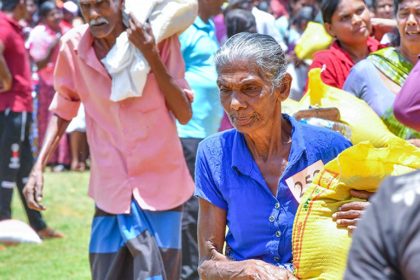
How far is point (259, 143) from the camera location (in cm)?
378

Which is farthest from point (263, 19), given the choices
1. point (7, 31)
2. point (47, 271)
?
point (47, 271)

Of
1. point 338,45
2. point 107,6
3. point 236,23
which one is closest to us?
point 107,6

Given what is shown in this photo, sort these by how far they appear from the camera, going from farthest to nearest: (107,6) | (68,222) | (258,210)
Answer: (68,222)
(107,6)
(258,210)

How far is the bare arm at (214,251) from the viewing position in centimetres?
356

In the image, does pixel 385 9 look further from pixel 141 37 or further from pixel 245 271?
pixel 245 271

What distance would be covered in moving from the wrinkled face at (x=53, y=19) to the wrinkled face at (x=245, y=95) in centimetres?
904

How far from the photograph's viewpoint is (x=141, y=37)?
4785 millimetres

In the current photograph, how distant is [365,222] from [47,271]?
250 inches

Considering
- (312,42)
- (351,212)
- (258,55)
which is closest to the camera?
(351,212)

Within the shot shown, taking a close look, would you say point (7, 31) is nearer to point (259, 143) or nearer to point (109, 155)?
point (109, 155)

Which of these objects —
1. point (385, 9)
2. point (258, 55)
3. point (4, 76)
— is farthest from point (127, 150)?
point (4, 76)

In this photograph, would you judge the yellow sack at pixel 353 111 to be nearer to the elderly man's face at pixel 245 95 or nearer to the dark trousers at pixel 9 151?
the elderly man's face at pixel 245 95

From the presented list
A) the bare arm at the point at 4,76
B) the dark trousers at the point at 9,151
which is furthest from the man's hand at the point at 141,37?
the dark trousers at the point at 9,151

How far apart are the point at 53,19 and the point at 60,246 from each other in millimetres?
4225
